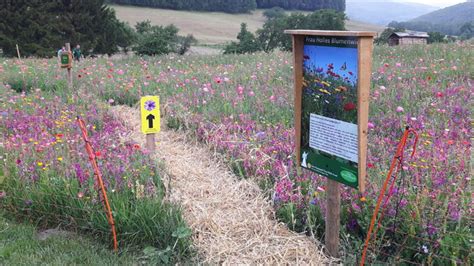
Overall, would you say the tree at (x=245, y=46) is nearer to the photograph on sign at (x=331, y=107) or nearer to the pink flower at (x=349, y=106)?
the photograph on sign at (x=331, y=107)

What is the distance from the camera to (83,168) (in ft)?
15.7

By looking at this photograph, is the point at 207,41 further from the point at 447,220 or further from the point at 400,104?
the point at 447,220

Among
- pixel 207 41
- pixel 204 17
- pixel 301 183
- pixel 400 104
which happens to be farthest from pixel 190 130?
pixel 204 17

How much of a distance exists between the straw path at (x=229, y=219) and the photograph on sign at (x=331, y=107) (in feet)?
2.26

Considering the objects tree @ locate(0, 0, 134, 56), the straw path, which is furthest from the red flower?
tree @ locate(0, 0, 134, 56)

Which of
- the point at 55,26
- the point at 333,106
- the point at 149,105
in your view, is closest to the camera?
the point at 333,106

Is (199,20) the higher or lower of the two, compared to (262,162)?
higher

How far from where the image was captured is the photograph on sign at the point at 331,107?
313 centimetres

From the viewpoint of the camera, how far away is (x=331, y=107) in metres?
3.31

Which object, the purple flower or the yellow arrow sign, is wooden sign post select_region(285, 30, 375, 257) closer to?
the yellow arrow sign

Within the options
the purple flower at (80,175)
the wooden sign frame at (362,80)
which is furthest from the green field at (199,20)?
the wooden sign frame at (362,80)

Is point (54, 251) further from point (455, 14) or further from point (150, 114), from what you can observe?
point (455, 14)

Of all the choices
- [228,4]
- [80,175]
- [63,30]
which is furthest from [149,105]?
[228,4]

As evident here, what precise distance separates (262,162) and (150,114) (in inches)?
47.3
